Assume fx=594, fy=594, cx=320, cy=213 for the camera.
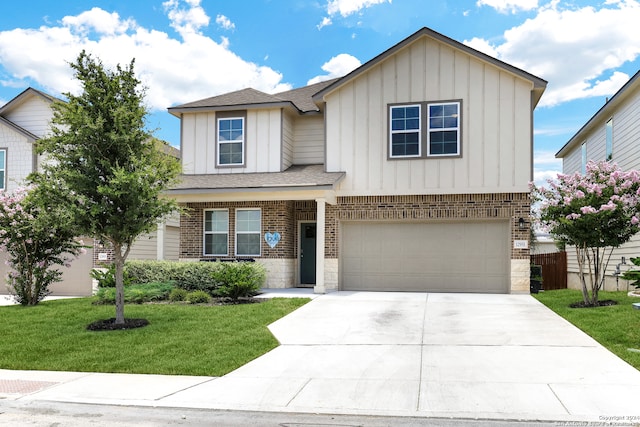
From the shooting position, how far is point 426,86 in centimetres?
1730

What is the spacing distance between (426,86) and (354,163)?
3054 mm

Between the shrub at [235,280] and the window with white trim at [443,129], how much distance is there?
619 cm

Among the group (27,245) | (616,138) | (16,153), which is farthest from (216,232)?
(616,138)

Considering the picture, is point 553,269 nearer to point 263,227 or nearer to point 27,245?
point 263,227

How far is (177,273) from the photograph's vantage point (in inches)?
661

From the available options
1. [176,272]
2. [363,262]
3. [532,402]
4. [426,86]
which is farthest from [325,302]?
[532,402]

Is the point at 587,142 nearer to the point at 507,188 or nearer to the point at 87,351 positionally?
the point at 507,188

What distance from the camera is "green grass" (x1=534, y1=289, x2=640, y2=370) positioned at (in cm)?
952

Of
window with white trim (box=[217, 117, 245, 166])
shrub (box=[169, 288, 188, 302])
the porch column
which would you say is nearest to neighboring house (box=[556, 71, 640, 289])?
the porch column

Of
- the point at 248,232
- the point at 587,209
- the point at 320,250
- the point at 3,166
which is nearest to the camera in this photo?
the point at 587,209

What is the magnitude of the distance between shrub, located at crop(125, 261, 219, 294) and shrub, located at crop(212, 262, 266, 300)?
300 millimetres

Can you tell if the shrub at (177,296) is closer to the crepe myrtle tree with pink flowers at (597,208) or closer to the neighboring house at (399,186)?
the neighboring house at (399,186)

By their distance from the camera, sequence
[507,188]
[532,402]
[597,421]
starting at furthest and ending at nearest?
1. [507,188]
2. [532,402]
3. [597,421]

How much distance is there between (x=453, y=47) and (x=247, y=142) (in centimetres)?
694
